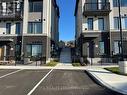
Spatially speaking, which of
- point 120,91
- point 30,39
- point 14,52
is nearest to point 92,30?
point 30,39

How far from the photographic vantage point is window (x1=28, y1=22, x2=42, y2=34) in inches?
1371

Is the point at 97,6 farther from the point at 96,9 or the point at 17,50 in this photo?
the point at 17,50

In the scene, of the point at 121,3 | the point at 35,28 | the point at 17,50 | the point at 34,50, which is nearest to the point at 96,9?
the point at 121,3

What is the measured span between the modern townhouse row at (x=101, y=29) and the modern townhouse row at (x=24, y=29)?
6.14 metres

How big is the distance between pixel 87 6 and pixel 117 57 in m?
9.09

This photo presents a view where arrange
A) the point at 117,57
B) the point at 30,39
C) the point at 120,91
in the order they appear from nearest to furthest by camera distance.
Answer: the point at 120,91 < the point at 117,57 < the point at 30,39

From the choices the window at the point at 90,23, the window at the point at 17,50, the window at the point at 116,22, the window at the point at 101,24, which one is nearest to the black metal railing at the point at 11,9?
the window at the point at 17,50

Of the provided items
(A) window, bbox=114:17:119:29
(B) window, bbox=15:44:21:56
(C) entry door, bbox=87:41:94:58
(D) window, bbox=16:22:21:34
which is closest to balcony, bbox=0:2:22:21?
(D) window, bbox=16:22:21:34

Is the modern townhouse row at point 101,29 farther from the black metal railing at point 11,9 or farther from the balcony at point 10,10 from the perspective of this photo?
the balcony at point 10,10

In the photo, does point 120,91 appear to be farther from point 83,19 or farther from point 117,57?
point 83,19

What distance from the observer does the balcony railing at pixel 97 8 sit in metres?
33.1

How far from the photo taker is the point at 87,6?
33969 millimetres

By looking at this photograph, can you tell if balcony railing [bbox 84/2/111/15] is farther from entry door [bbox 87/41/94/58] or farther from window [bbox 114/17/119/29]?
entry door [bbox 87/41/94/58]

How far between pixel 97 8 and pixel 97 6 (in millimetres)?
356
